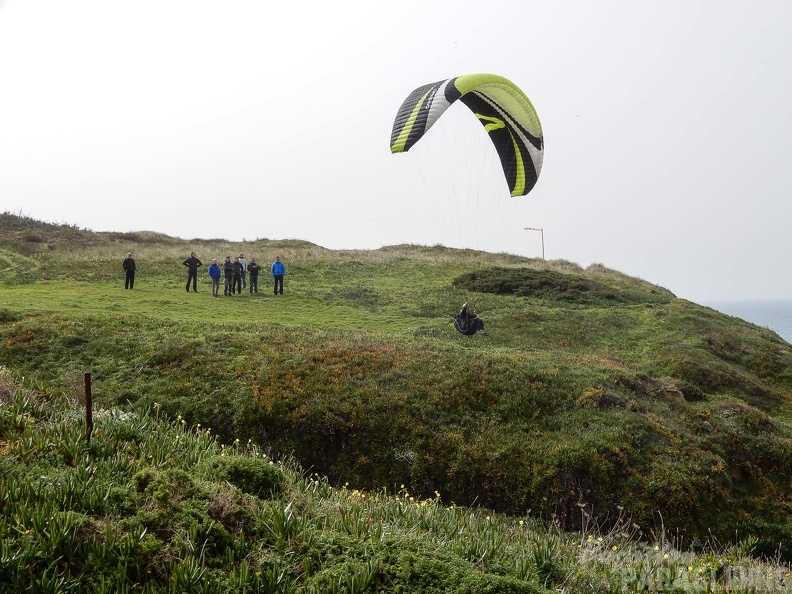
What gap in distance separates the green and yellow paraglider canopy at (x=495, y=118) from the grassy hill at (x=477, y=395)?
6441mm

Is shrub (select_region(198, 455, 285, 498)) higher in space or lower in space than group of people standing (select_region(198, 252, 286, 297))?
lower

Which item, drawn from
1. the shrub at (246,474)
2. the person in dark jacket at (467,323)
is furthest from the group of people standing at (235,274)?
the shrub at (246,474)

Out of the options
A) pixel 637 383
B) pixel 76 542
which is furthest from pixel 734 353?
pixel 76 542

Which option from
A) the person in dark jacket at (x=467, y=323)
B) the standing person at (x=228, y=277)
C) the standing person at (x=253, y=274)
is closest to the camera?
the person in dark jacket at (x=467, y=323)

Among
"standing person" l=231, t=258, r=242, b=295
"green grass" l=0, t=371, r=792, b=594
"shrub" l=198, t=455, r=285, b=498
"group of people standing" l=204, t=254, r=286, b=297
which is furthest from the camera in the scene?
"standing person" l=231, t=258, r=242, b=295

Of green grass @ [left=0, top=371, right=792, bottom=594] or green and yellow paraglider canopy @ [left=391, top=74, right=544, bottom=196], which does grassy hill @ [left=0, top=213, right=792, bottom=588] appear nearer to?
green grass @ [left=0, top=371, right=792, bottom=594]

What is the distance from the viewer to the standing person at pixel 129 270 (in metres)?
28.6

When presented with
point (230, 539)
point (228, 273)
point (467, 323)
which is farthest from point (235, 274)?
point (230, 539)

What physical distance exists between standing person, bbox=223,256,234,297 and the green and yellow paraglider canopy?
12310mm

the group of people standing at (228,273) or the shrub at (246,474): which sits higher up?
the group of people standing at (228,273)

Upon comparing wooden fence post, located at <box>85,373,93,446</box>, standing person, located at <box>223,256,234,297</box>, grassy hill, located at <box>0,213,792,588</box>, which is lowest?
grassy hill, located at <box>0,213,792,588</box>

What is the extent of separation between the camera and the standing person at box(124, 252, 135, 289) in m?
28.6

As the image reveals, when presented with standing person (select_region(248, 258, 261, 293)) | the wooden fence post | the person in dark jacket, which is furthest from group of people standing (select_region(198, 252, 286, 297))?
the wooden fence post

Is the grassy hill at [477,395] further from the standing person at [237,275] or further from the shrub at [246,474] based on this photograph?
the shrub at [246,474]
